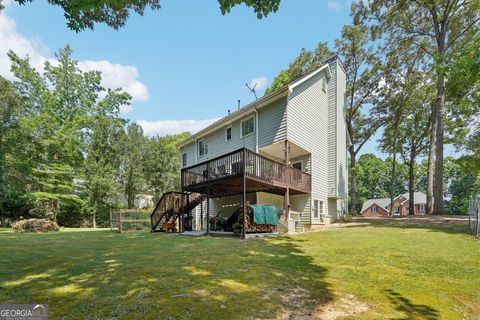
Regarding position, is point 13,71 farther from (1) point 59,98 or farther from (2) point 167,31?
(2) point 167,31

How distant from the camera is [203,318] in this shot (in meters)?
3.11

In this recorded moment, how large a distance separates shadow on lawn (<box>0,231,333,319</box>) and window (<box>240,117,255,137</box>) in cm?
1038

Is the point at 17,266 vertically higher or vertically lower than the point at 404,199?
higher

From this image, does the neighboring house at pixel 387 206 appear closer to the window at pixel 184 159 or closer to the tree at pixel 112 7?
the window at pixel 184 159

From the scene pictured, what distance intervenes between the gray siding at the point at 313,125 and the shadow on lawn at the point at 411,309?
34.8ft

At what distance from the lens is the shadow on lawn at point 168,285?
3340mm

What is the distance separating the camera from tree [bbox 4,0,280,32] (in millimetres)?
3912

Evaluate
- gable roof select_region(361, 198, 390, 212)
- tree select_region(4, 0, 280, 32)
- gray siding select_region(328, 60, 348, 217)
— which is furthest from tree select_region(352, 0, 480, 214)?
gable roof select_region(361, 198, 390, 212)

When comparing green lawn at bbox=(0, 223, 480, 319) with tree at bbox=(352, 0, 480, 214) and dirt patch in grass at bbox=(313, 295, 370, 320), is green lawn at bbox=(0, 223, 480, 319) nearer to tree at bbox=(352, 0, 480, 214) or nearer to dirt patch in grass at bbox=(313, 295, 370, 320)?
dirt patch in grass at bbox=(313, 295, 370, 320)

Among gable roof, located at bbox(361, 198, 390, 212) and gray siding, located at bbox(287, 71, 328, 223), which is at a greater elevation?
gray siding, located at bbox(287, 71, 328, 223)

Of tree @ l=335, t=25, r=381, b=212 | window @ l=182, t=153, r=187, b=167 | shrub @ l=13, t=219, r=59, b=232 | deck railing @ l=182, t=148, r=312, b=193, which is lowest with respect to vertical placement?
shrub @ l=13, t=219, r=59, b=232

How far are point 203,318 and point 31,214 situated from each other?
29710 mm

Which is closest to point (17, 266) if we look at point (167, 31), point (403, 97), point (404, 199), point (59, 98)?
point (167, 31)

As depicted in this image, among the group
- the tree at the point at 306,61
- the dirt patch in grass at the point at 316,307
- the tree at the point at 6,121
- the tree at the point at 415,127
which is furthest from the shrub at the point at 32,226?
the tree at the point at 415,127
